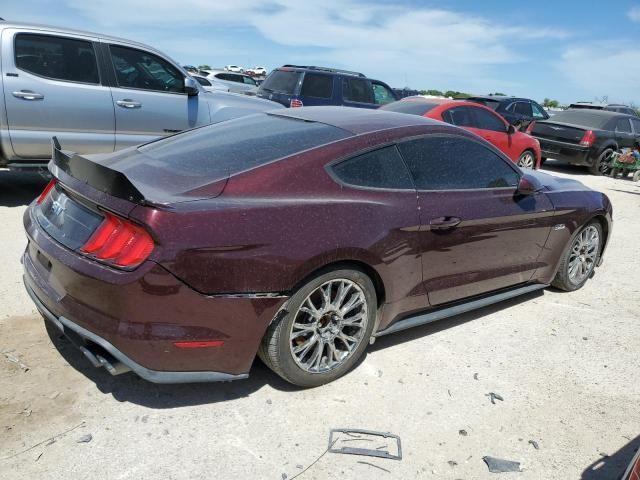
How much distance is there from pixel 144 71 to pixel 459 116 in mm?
5371

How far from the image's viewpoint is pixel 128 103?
6781 mm

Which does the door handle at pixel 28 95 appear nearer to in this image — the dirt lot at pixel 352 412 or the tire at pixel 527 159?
the dirt lot at pixel 352 412

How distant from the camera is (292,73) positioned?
11.3 m

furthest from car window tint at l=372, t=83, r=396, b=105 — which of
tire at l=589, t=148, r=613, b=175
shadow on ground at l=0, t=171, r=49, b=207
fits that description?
shadow on ground at l=0, t=171, r=49, b=207

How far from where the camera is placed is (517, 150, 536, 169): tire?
11.3 metres

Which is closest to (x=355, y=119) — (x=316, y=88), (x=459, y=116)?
(x=459, y=116)

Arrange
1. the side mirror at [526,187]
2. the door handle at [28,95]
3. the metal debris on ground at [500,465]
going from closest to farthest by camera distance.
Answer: the metal debris on ground at [500,465], the side mirror at [526,187], the door handle at [28,95]

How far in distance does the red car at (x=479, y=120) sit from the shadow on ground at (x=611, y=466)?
22.5 feet

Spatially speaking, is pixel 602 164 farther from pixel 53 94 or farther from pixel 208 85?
pixel 53 94

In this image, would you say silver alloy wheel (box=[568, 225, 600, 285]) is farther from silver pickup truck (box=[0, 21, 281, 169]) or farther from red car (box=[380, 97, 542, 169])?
silver pickup truck (box=[0, 21, 281, 169])

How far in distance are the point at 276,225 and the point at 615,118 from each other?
13754mm

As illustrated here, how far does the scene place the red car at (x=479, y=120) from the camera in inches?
368

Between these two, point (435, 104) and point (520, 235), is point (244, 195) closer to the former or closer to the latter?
point (520, 235)

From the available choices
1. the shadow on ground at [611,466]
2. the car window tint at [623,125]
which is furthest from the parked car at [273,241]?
the car window tint at [623,125]
